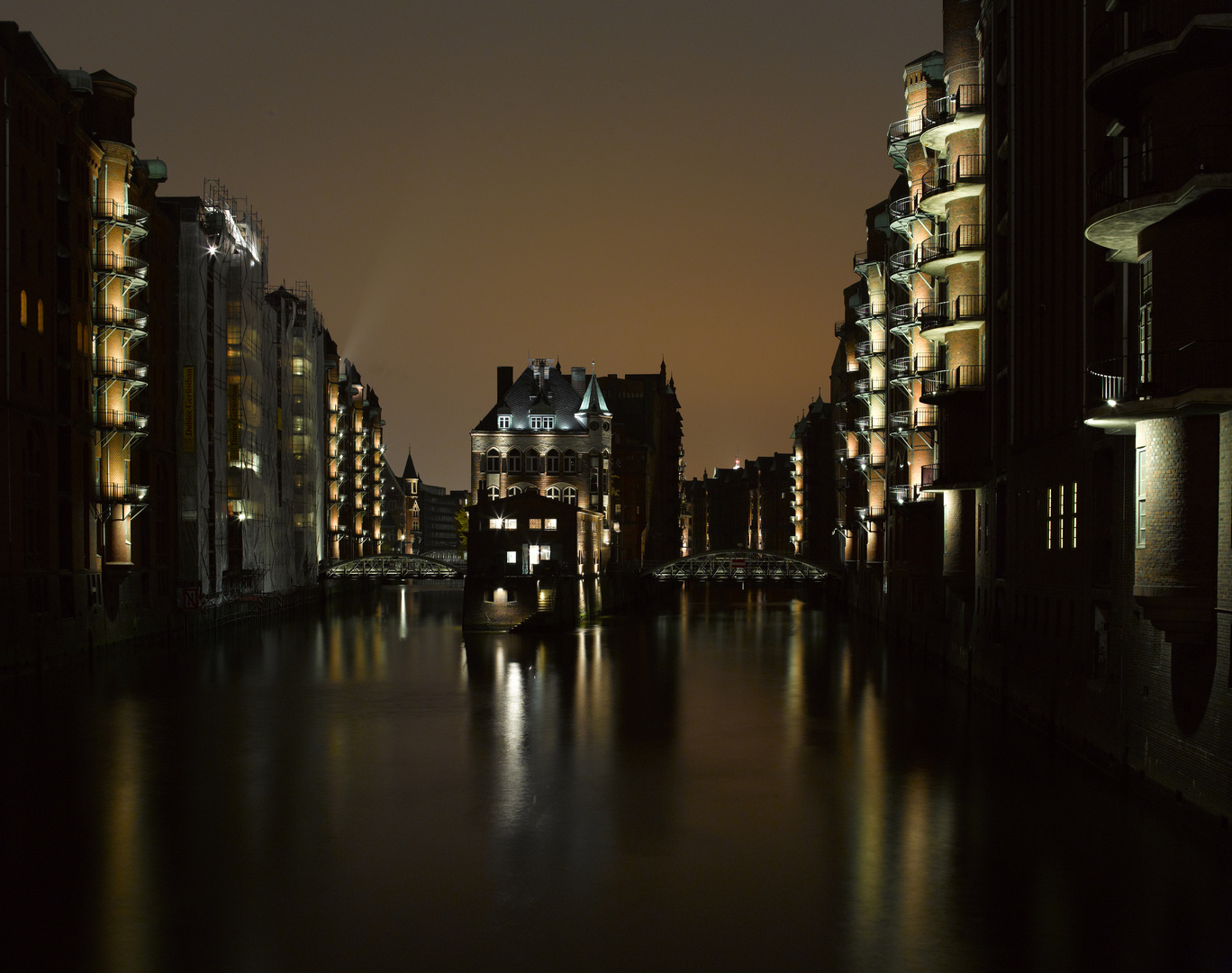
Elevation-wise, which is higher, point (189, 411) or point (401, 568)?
point (189, 411)

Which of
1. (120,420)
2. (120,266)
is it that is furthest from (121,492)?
(120,266)

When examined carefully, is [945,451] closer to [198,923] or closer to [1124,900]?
[1124,900]

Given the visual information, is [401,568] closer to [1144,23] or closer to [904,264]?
[904,264]

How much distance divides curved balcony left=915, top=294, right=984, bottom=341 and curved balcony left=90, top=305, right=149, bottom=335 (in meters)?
35.7

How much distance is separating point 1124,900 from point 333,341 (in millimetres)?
117916

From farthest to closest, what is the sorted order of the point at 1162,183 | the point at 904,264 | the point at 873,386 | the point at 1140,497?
the point at 873,386 < the point at 904,264 < the point at 1140,497 < the point at 1162,183

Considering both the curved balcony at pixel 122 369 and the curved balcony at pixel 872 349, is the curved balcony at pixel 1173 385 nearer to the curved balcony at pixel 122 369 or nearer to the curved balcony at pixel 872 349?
the curved balcony at pixel 122 369

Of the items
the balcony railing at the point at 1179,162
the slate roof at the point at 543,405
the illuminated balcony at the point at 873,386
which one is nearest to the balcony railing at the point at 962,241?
the balcony railing at the point at 1179,162

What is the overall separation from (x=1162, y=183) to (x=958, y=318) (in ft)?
76.9

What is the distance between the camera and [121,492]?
58.3 meters

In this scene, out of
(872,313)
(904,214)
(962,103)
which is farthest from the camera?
(872,313)

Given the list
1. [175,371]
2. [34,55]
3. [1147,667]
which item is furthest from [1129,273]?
[175,371]

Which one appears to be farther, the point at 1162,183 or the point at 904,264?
the point at 904,264

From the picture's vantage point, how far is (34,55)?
172 ft
